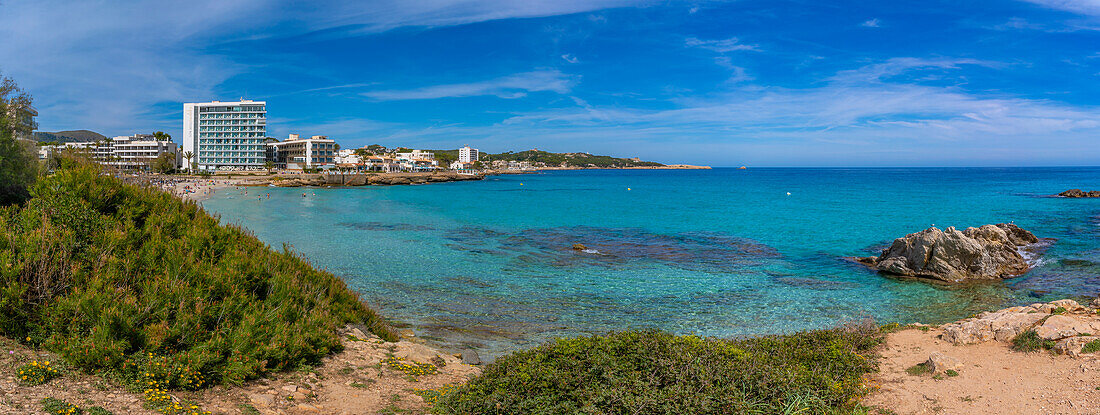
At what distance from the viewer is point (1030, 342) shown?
8.94m

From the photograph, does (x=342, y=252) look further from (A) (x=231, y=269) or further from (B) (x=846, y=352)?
(B) (x=846, y=352)

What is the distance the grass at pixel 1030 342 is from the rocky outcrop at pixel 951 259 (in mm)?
13180

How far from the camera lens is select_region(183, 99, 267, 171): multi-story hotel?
137 m

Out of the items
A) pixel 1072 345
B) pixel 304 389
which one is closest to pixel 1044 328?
pixel 1072 345

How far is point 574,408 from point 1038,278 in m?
24.1

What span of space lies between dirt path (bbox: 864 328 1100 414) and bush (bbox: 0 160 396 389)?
8627 millimetres

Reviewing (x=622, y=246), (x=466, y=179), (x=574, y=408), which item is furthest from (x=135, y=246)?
(x=466, y=179)

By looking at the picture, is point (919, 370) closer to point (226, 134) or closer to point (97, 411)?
point (97, 411)

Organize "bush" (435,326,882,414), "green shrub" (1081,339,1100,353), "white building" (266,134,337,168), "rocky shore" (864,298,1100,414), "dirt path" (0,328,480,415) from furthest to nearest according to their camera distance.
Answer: "white building" (266,134,337,168) < "green shrub" (1081,339,1100,353) < "rocky shore" (864,298,1100,414) < "dirt path" (0,328,480,415) < "bush" (435,326,882,414)

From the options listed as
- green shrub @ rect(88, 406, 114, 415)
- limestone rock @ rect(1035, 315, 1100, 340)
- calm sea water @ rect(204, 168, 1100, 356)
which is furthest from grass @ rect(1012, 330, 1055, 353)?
green shrub @ rect(88, 406, 114, 415)

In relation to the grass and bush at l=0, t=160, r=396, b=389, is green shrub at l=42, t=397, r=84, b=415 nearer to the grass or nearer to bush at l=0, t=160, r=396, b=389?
bush at l=0, t=160, r=396, b=389

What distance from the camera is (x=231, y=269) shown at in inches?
344

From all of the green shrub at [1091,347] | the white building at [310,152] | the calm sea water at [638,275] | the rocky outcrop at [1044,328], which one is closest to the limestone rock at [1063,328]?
the rocky outcrop at [1044,328]

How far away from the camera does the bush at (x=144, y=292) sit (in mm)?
6852
